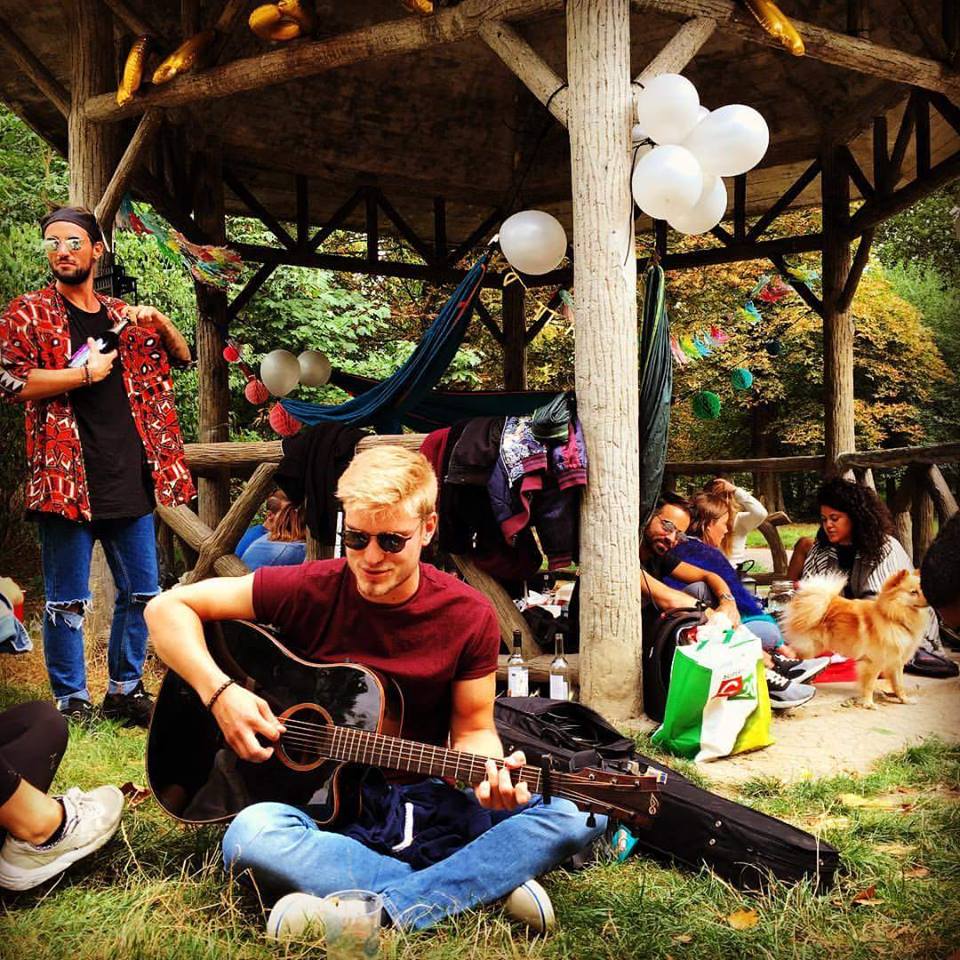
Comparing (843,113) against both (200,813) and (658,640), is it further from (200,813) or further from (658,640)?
(200,813)

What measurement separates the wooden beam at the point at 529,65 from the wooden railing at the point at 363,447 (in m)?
1.63

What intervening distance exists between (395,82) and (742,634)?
5548mm

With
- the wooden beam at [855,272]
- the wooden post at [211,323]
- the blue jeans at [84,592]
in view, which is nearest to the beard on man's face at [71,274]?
the blue jeans at [84,592]

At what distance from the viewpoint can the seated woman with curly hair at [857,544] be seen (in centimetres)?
467

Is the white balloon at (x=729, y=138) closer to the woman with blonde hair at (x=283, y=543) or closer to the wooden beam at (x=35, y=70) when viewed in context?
the woman with blonde hair at (x=283, y=543)

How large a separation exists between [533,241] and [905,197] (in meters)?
3.21

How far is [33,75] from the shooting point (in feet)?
16.9

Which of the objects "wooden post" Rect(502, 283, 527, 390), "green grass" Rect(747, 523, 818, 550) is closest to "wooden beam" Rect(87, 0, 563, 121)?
"wooden post" Rect(502, 283, 527, 390)

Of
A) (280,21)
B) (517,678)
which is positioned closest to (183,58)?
(280,21)

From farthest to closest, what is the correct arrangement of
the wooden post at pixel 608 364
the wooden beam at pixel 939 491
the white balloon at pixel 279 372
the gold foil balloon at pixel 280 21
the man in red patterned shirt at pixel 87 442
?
the white balloon at pixel 279 372, the wooden beam at pixel 939 491, the gold foil balloon at pixel 280 21, the wooden post at pixel 608 364, the man in red patterned shirt at pixel 87 442

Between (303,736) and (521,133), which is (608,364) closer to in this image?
(303,736)

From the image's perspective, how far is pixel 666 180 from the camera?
3.81 metres

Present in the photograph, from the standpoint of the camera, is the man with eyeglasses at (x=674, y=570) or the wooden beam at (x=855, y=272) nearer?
the man with eyeglasses at (x=674, y=570)

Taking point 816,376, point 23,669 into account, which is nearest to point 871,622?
point 23,669
